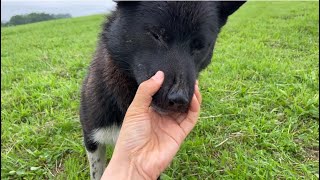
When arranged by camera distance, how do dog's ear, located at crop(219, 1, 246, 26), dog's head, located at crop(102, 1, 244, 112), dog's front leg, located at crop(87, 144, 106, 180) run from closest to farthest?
dog's head, located at crop(102, 1, 244, 112)
dog's ear, located at crop(219, 1, 246, 26)
dog's front leg, located at crop(87, 144, 106, 180)

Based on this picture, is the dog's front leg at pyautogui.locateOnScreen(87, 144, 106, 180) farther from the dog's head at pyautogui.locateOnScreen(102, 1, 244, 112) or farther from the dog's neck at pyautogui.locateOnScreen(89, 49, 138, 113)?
the dog's head at pyautogui.locateOnScreen(102, 1, 244, 112)

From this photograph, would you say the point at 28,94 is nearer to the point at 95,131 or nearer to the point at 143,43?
the point at 95,131

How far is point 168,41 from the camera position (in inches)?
89.1

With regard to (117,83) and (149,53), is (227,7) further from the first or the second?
(117,83)

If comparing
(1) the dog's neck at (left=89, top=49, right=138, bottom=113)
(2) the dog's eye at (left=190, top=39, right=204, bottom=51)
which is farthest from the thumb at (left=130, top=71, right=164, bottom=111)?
(1) the dog's neck at (left=89, top=49, right=138, bottom=113)

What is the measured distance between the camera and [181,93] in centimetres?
204

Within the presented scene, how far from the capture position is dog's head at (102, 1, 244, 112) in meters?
2.13

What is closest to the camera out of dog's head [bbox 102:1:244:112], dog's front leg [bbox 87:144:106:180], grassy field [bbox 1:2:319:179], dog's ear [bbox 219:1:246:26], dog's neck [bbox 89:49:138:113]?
dog's head [bbox 102:1:244:112]

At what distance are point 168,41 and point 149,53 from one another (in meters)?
Answer: 0.13

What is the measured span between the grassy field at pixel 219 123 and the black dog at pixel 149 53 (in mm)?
545

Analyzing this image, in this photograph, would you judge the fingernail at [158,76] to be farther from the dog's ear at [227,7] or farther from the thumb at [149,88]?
the dog's ear at [227,7]

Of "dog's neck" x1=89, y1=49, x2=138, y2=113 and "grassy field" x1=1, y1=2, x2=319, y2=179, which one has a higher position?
"dog's neck" x1=89, y1=49, x2=138, y2=113

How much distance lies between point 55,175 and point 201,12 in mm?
1983

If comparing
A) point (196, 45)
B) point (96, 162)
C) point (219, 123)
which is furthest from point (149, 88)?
point (219, 123)
